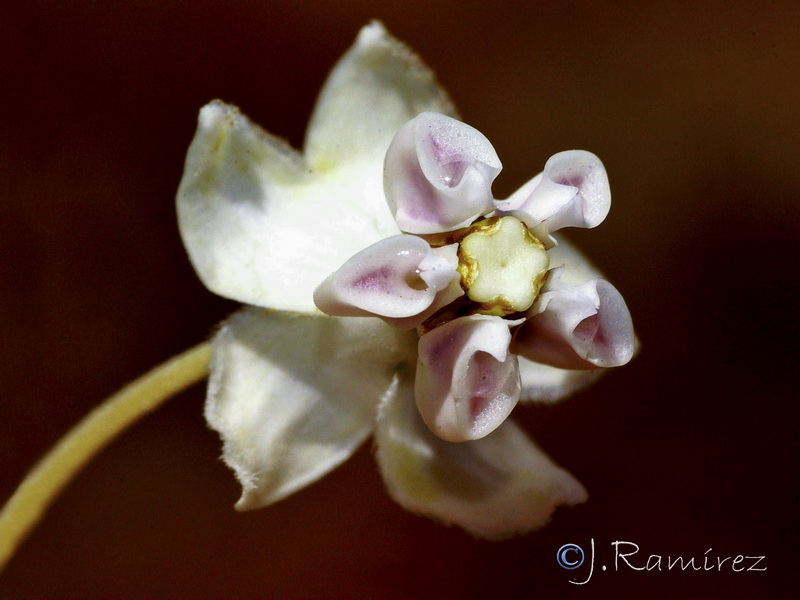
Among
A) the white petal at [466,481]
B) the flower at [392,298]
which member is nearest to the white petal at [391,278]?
the flower at [392,298]

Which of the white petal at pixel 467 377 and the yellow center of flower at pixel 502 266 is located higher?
the yellow center of flower at pixel 502 266

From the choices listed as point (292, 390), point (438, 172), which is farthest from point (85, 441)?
point (438, 172)

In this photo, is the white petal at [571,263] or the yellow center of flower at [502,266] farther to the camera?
the white petal at [571,263]

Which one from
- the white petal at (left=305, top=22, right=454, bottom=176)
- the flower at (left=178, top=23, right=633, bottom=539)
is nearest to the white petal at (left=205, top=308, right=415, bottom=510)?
the flower at (left=178, top=23, right=633, bottom=539)

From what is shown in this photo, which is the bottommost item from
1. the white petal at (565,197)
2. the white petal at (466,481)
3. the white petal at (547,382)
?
the white petal at (466,481)

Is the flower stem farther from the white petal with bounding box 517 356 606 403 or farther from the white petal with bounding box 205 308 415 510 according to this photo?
the white petal with bounding box 517 356 606 403

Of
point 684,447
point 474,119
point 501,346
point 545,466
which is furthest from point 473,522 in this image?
point 474,119

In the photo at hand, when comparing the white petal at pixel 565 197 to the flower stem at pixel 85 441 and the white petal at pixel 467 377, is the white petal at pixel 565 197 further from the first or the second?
the flower stem at pixel 85 441

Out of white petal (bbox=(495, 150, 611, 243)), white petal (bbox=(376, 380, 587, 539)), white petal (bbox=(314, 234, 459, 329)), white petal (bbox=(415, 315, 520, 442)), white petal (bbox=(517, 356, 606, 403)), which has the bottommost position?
white petal (bbox=(376, 380, 587, 539))
